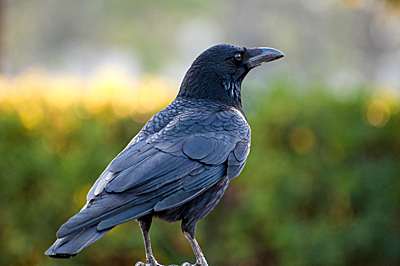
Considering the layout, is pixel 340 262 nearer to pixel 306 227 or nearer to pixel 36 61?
pixel 306 227

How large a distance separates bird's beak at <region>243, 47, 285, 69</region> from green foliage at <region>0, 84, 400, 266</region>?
7.95 ft

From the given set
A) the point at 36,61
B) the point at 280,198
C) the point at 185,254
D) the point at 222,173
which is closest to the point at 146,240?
the point at 222,173

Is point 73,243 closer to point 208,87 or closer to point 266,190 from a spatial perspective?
point 208,87

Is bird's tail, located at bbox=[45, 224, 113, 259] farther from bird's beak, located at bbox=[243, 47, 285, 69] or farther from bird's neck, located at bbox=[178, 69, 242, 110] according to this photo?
bird's beak, located at bbox=[243, 47, 285, 69]

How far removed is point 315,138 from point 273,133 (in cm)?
54

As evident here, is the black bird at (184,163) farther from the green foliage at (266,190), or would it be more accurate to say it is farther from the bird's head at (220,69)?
the green foliage at (266,190)

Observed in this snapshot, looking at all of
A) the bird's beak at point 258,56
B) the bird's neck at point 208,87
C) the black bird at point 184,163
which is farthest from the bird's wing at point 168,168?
the bird's beak at point 258,56

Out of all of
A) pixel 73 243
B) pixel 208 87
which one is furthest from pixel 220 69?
pixel 73 243

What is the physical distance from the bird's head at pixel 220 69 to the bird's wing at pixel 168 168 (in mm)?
255

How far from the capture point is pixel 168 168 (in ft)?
9.04

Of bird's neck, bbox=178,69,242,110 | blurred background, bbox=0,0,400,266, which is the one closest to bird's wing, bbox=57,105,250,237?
bird's neck, bbox=178,69,242,110

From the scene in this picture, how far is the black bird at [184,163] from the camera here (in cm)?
247

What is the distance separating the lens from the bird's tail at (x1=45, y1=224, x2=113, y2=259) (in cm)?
223

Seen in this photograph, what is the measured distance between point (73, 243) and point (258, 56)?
1974mm
